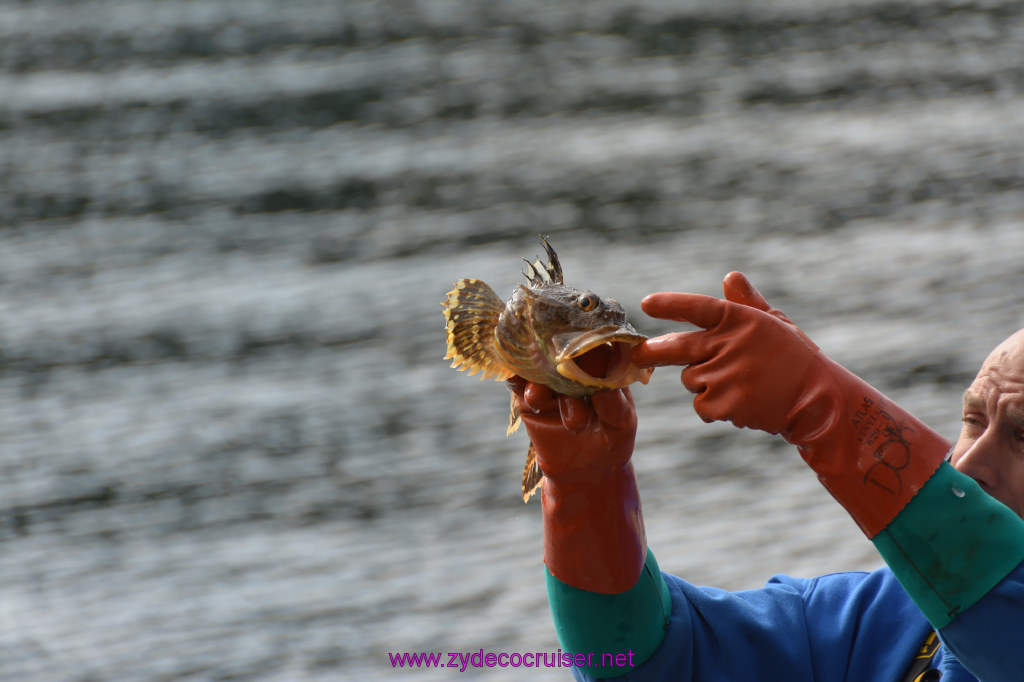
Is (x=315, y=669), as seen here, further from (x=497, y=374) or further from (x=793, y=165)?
(x=793, y=165)

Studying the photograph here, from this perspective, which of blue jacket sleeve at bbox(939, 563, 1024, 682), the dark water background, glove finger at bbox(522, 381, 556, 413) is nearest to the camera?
blue jacket sleeve at bbox(939, 563, 1024, 682)

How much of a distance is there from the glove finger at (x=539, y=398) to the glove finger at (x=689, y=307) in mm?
92

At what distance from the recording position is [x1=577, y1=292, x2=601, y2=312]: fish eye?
0.56 m

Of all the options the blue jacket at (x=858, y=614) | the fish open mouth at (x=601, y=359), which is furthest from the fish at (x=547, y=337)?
the blue jacket at (x=858, y=614)

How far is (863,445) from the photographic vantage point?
19.3 inches

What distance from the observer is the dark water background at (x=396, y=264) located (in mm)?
1115

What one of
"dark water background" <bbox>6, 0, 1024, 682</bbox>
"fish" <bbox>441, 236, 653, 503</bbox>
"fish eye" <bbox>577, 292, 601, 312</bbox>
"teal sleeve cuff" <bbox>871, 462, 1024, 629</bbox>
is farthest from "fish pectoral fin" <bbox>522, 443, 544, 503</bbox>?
"dark water background" <bbox>6, 0, 1024, 682</bbox>

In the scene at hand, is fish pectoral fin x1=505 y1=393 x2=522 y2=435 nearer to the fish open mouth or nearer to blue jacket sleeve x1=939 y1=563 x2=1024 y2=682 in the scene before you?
the fish open mouth

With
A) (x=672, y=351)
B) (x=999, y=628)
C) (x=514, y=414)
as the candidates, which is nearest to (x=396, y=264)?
(x=514, y=414)

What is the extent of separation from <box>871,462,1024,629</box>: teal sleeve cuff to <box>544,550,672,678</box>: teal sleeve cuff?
0.15 meters

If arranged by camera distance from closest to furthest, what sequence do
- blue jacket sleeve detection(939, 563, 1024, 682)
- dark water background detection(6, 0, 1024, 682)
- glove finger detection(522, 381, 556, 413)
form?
blue jacket sleeve detection(939, 563, 1024, 682) < glove finger detection(522, 381, 556, 413) < dark water background detection(6, 0, 1024, 682)

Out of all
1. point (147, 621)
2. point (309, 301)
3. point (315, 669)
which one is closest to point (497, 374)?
point (315, 669)

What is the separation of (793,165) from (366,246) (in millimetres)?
725

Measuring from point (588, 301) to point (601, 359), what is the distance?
0.11 feet
